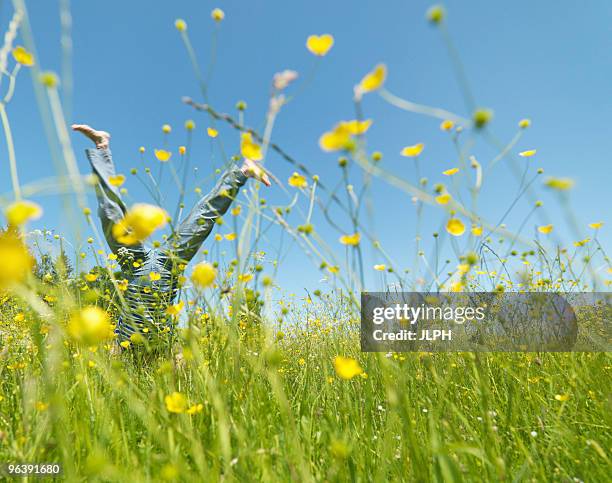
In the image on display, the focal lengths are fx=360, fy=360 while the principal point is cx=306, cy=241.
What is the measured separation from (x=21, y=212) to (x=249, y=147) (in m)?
0.47

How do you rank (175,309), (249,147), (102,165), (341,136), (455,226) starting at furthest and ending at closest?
1. (102,165)
2. (175,309)
3. (455,226)
4. (249,147)
5. (341,136)

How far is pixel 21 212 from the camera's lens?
52cm

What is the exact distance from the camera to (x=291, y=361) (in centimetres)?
272

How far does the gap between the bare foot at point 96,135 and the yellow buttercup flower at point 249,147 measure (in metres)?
3.52

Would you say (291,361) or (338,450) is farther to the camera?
(291,361)

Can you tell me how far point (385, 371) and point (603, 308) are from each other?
2640 mm

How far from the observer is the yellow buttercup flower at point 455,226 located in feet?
3.17

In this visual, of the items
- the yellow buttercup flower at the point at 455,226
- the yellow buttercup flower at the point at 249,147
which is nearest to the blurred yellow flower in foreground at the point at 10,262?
the yellow buttercup flower at the point at 249,147

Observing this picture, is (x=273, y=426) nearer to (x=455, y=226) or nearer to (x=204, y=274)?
(x=204, y=274)

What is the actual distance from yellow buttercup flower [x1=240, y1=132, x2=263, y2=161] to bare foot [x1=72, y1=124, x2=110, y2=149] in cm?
352

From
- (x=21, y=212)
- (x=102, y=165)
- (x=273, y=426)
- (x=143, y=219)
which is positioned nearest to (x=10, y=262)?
(x=21, y=212)

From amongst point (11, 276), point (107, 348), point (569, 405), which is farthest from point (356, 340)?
point (11, 276)

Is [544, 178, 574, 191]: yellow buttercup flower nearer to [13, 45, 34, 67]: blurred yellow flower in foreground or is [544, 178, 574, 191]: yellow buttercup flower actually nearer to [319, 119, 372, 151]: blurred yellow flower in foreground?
[319, 119, 372, 151]: blurred yellow flower in foreground

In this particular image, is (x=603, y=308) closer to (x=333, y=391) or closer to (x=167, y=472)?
(x=333, y=391)
